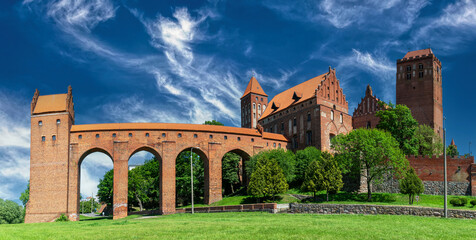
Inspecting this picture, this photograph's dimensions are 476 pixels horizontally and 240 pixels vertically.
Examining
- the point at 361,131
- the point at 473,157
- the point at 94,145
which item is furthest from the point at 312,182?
the point at 94,145

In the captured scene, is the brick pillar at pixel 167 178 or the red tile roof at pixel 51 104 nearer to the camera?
the brick pillar at pixel 167 178

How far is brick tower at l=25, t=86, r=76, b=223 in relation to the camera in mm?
48094

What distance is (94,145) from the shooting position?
168ft

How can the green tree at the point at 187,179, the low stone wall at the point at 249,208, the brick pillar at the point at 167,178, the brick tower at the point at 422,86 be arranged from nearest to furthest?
the low stone wall at the point at 249,208 → the brick pillar at the point at 167,178 → the green tree at the point at 187,179 → the brick tower at the point at 422,86

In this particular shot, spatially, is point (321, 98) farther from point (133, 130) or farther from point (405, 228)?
point (405, 228)

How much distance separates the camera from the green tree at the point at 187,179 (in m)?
59.0

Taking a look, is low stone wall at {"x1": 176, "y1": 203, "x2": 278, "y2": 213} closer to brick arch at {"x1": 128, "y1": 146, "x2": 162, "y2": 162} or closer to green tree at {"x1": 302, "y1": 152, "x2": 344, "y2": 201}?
green tree at {"x1": 302, "y1": 152, "x2": 344, "y2": 201}

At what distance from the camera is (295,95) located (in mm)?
66875

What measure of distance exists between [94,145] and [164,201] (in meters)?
11.0

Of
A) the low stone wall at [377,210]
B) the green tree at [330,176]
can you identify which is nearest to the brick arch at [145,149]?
the green tree at [330,176]

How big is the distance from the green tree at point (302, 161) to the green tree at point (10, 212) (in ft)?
121

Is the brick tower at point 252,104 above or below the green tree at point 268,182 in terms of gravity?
above

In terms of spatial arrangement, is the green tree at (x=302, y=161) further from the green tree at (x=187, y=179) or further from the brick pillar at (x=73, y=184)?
the brick pillar at (x=73, y=184)

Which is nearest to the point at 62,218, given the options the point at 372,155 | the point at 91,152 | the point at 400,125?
the point at 91,152
